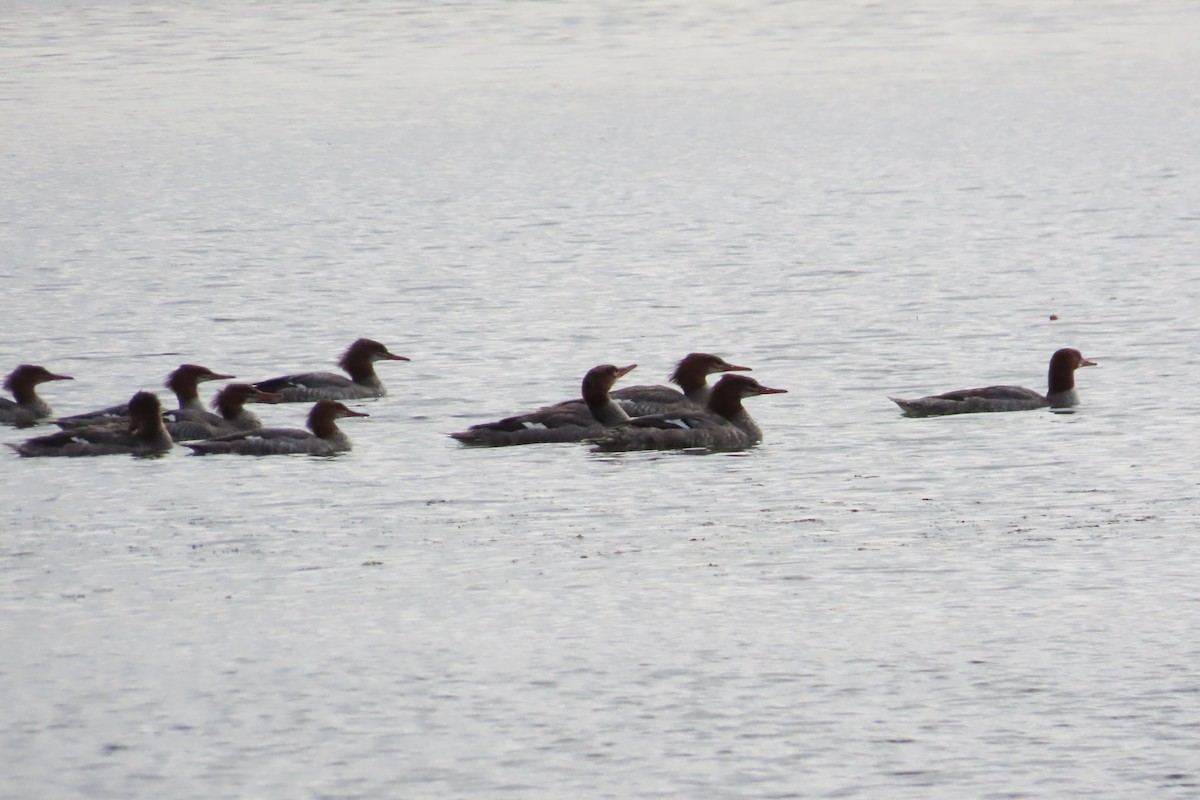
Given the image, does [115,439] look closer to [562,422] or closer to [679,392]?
[562,422]

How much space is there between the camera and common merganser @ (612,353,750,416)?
1812cm

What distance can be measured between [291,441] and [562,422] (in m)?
1.98

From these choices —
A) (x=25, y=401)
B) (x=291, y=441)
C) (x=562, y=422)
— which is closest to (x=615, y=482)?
(x=562, y=422)

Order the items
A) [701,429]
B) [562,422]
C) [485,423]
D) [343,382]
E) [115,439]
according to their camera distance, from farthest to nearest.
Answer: [343,382], [485,423], [701,429], [562,422], [115,439]

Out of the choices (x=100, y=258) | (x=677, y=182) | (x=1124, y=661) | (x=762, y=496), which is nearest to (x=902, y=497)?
(x=762, y=496)

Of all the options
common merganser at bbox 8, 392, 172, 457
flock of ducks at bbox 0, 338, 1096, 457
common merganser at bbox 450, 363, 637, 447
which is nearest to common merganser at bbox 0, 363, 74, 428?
flock of ducks at bbox 0, 338, 1096, 457

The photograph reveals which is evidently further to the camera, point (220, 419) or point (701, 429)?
point (220, 419)

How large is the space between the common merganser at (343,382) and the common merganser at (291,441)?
169 cm

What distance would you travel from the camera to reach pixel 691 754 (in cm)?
969

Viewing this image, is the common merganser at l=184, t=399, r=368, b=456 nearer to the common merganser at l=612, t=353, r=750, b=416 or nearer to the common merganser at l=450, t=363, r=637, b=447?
the common merganser at l=450, t=363, r=637, b=447

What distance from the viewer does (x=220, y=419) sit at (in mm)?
17906

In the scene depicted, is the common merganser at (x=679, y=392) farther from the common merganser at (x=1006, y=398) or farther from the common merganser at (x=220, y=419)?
the common merganser at (x=220, y=419)

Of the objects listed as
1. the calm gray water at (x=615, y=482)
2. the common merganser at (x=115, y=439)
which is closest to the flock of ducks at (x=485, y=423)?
the common merganser at (x=115, y=439)

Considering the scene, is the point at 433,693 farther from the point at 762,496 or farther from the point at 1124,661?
the point at 762,496
